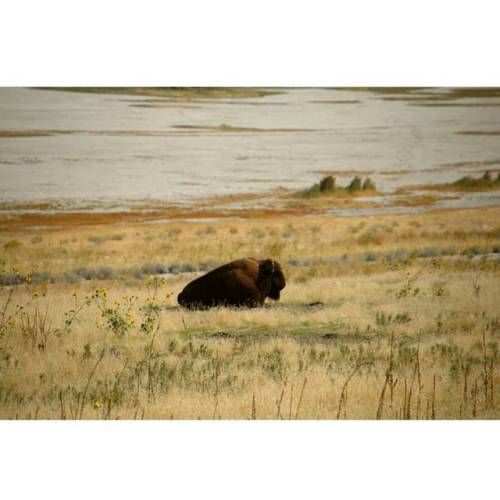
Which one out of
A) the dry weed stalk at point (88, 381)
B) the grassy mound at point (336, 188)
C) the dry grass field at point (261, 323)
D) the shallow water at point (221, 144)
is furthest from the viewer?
the grassy mound at point (336, 188)

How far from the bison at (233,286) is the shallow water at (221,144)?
103 cm

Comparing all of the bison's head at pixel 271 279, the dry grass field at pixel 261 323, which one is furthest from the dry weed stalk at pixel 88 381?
the bison's head at pixel 271 279

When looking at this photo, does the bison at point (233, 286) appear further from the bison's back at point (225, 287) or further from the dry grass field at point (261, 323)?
the dry grass field at point (261, 323)

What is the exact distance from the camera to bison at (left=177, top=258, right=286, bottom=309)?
10523 millimetres

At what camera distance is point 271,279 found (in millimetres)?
10727

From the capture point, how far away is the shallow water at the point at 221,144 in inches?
393

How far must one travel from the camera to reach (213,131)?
10242 mm

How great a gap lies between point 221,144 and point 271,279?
6.31 feet

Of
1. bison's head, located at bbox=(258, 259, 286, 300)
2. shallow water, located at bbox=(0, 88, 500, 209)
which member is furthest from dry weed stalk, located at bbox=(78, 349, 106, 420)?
bison's head, located at bbox=(258, 259, 286, 300)

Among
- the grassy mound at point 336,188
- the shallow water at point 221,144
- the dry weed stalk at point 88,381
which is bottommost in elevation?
the dry weed stalk at point 88,381

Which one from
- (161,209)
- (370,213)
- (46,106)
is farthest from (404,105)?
(46,106)

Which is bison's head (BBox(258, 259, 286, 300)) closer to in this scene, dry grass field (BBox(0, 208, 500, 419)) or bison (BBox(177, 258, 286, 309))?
bison (BBox(177, 258, 286, 309))

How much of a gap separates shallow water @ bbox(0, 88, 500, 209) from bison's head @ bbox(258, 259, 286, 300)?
1.04m

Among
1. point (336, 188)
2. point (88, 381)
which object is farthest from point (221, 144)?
point (88, 381)
